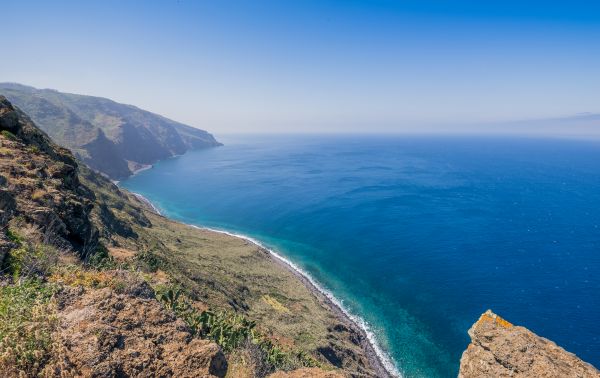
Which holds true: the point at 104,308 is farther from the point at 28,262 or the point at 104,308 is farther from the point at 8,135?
the point at 8,135

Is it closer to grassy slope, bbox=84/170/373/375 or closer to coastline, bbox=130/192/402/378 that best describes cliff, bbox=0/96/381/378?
grassy slope, bbox=84/170/373/375

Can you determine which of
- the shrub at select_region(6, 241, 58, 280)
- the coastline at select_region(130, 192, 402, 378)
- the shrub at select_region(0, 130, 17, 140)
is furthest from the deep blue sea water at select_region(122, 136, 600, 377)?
the shrub at select_region(0, 130, 17, 140)

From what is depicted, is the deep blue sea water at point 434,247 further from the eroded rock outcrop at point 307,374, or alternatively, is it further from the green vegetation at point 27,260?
the green vegetation at point 27,260

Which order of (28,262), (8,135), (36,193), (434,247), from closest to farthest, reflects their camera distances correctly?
(28,262), (36,193), (8,135), (434,247)

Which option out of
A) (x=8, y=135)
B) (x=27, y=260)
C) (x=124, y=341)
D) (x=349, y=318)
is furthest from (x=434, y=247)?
(x=8, y=135)

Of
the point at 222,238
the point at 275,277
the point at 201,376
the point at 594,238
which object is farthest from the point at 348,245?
the point at 201,376

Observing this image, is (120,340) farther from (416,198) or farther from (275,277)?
(416,198)
